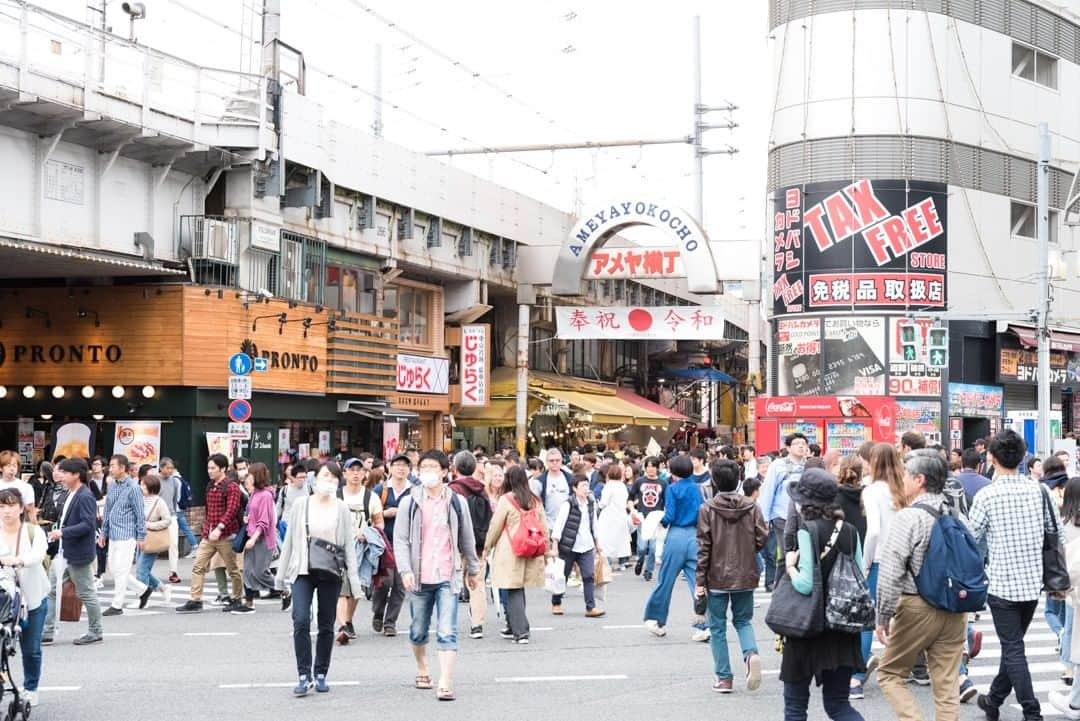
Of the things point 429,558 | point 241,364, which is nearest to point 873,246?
point 241,364

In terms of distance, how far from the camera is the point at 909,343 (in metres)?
36.3

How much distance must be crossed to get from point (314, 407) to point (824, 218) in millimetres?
16273

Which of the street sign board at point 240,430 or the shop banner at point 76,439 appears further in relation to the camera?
the shop banner at point 76,439

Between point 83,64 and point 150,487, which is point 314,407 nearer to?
point 83,64

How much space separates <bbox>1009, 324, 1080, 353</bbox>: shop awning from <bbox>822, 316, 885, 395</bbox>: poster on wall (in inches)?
186

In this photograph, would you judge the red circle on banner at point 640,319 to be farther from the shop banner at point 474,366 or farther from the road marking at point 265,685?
the road marking at point 265,685

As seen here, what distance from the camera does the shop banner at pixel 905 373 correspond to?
37.0 m

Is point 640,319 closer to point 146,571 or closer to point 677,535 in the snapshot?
point 146,571

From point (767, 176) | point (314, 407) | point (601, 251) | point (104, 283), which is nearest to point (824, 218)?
point (767, 176)

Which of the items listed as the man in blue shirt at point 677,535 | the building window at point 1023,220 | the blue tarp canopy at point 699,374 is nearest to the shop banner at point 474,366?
the building window at point 1023,220

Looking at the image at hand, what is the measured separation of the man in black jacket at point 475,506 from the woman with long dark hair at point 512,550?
10.2 inches

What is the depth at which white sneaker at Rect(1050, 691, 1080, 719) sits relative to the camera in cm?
937

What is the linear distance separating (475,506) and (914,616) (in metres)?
7.20

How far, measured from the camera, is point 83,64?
21422mm
